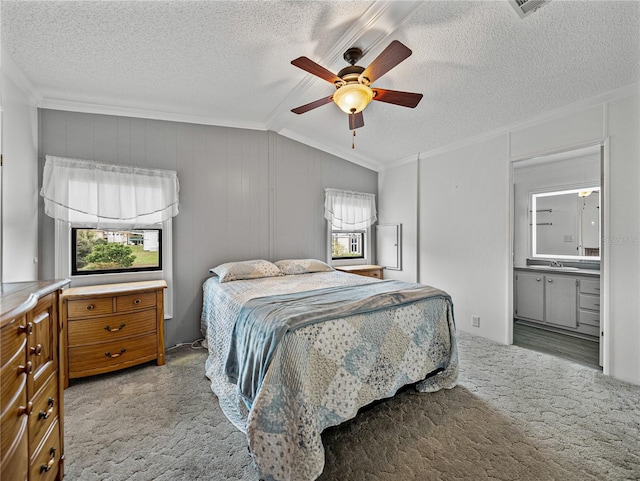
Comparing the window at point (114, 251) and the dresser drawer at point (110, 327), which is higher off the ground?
the window at point (114, 251)

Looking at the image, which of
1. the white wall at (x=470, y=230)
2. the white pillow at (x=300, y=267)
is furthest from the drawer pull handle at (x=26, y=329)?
the white wall at (x=470, y=230)

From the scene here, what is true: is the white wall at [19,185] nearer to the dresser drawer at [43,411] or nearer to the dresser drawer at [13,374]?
the dresser drawer at [43,411]

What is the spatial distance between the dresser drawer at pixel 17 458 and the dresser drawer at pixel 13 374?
4.8 inches

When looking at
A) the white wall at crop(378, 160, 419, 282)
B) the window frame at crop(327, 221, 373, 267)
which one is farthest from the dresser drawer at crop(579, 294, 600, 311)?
the window frame at crop(327, 221, 373, 267)

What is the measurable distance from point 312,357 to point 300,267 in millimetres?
2030

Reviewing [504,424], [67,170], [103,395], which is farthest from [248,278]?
[504,424]

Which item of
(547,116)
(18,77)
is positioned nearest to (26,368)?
(18,77)

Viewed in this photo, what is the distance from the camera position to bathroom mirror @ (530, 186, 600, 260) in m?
4.12

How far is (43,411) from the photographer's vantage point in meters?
1.24

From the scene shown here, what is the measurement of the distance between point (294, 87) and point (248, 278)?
6.94 ft

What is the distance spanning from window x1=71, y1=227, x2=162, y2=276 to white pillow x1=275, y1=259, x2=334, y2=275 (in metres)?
1.44

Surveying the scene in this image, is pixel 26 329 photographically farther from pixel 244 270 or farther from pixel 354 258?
pixel 354 258

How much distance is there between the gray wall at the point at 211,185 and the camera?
9.37ft

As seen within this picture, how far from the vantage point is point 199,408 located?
209cm
